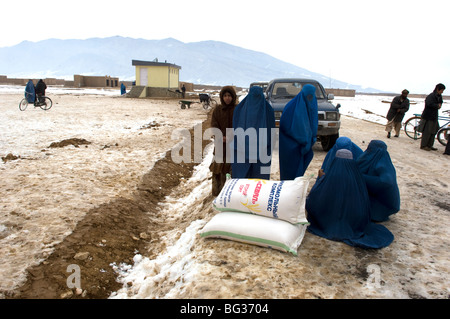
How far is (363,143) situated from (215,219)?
7461 mm

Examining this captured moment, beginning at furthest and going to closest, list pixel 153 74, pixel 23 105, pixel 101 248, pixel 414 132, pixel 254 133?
pixel 153 74, pixel 23 105, pixel 414 132, pixel 254 133, pixel 101 248

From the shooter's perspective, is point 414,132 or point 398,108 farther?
point 414,132

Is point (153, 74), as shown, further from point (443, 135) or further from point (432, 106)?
point (432, 106)

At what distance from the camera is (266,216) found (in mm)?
3299

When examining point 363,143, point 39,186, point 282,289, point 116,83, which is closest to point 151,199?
point 39,186

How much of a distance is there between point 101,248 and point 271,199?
2.17 m

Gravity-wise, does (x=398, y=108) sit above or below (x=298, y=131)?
above

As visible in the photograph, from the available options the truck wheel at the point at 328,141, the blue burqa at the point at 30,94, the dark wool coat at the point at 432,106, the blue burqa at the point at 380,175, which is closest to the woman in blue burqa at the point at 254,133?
the blue burqa at the point at 380,175

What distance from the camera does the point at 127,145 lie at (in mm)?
8875

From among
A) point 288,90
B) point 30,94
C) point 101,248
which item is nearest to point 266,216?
point 101,248

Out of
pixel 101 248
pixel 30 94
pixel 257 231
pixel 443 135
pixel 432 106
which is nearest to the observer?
pixel 257 231

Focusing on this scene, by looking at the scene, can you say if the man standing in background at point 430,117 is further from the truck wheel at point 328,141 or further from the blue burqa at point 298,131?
the blue burqa at point 298,131

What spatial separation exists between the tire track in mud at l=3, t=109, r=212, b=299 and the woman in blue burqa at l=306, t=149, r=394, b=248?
2063 millimetres

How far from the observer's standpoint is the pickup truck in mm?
7703
